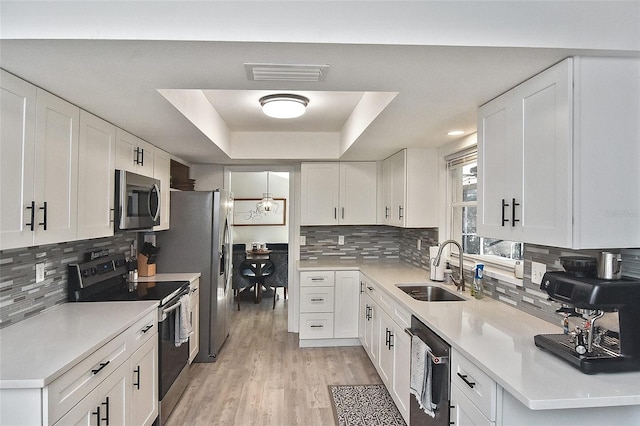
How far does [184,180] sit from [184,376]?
2193 millimetres

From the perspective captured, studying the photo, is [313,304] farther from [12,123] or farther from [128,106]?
[12,123]

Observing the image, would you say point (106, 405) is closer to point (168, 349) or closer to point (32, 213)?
point (168, 349)

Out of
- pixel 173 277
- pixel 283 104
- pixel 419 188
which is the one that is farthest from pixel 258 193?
pixel 283 104

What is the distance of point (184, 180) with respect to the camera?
4.36 m

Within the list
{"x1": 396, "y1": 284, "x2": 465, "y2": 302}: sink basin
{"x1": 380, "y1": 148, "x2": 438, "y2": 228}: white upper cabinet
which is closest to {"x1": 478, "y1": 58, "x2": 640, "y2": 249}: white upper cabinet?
{"x1": 396, "y1": 284, "x2": 465, "y2": 302}: sink basin

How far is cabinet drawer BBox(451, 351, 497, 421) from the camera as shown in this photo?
1.45 meters

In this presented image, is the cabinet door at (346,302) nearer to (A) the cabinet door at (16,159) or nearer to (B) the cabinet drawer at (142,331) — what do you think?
(B) the cabinet drawer at (142,331)

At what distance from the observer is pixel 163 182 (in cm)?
364

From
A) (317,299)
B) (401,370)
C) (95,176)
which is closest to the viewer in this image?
(95,176)

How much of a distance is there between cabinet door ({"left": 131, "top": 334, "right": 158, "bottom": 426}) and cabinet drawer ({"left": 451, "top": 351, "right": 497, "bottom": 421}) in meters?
1.78

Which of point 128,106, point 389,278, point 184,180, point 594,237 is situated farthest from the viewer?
point 184,180

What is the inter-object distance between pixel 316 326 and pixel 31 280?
106 inches

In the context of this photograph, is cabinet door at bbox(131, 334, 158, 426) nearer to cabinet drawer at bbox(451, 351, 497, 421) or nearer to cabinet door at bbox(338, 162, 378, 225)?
cabinet drawer at bbox(451, 351, 497, 421)

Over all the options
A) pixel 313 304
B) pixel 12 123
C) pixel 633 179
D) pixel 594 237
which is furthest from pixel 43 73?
pixel 313 304
